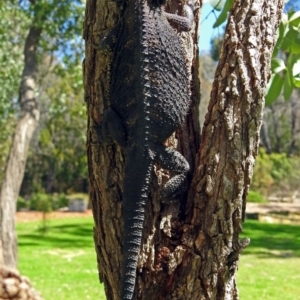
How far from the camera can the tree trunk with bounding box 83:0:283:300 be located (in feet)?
6.81

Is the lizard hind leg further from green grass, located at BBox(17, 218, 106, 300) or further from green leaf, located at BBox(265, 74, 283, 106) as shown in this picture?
green grass, located at BBox(17, 218, 106, 300)

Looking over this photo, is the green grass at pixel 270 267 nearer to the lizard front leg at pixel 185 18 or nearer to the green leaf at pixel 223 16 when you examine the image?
the green leaf at pixel 223 16

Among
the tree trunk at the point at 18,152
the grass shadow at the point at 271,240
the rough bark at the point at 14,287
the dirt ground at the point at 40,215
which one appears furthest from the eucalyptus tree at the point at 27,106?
the dirt ground at the point at 40,215

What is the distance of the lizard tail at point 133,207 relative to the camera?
6.72 feet

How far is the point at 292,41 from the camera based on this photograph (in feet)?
9.23

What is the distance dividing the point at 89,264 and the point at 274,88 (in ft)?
25.4

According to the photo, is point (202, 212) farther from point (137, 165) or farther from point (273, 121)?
point (273, 121)

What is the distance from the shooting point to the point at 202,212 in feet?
6.92

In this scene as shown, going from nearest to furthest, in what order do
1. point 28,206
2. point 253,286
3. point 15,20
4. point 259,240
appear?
1. point 253,286
2. point 15,20
3. point 259,240
4. point 28,206

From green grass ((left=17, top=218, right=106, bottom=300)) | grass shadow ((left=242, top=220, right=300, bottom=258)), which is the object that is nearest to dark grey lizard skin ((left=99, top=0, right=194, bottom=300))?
green grass ((left=17, top=218, right=106, bottom=300))

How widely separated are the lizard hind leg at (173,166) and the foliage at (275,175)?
20.3 m

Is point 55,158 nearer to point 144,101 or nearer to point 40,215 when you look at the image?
point 40,215

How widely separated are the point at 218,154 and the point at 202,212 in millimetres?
230

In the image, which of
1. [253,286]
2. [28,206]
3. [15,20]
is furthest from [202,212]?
[28,206]
